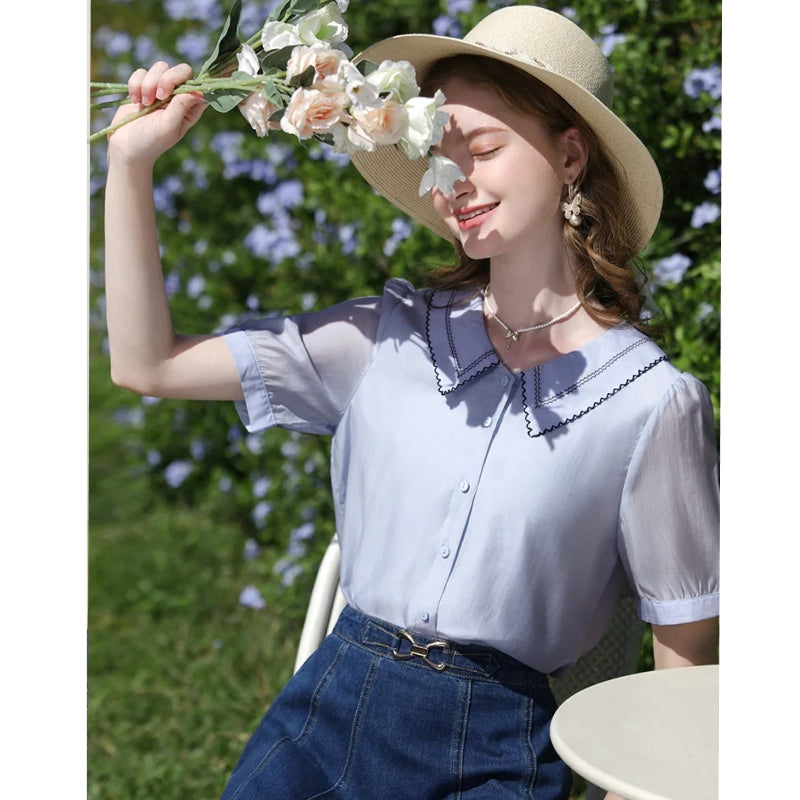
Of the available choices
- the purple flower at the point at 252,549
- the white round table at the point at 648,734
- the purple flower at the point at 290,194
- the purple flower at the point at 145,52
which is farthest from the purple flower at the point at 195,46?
the white round table at the point at 648,734

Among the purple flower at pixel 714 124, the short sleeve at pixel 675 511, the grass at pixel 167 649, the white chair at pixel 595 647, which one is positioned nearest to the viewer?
the short sleeve at pixel 675 511

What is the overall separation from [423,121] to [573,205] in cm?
42

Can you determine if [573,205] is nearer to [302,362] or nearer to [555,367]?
[555,367]

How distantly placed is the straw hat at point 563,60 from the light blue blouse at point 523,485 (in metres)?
0.22

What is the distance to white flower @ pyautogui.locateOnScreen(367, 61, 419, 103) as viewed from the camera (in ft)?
4.99

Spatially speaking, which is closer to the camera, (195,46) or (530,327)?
(530,327)

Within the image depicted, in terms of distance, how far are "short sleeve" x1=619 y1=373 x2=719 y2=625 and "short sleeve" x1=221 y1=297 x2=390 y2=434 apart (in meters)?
0.47

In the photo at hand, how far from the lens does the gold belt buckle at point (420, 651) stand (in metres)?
1.82

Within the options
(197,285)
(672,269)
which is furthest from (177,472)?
(672,269)

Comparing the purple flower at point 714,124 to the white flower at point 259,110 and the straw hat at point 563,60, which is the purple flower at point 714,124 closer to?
the straw hat at point 563,60

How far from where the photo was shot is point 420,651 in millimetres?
1825

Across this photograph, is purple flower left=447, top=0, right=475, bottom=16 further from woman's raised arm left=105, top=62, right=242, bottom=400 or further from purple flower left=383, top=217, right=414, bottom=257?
woman's raised arm left=105, top=62, right=242, bottom=400

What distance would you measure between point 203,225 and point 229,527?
99 centimetres

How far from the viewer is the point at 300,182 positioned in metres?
3.58
